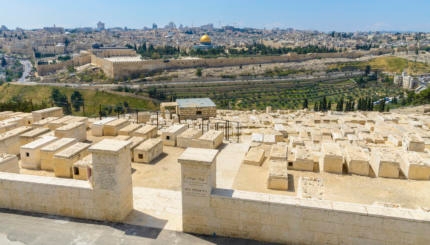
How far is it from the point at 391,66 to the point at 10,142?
77.9 meters

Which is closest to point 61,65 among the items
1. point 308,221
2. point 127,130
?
point 127,130

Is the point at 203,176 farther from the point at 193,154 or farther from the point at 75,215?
the point at 75,215

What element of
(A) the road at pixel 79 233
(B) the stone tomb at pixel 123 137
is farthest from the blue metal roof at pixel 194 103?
(A) the road at pixel 79 233

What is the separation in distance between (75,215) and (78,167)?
9.99 feet

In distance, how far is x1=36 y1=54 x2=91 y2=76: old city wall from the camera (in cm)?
7063

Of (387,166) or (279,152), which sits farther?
(279,152)

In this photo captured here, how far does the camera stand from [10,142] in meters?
10.7

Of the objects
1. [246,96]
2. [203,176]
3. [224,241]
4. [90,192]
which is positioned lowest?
[246,96]

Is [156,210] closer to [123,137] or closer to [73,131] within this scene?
[123,137]

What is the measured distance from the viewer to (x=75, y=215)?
19.6ft

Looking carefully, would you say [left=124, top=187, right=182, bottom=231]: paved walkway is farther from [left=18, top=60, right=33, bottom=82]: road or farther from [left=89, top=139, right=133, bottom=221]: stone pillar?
[left=18, top=60, right=33, bottom=82]: road

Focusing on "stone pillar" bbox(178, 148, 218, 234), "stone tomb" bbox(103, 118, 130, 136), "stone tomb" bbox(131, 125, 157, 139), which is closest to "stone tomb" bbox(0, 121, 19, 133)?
"stone tomb" bbox(103, 118, 130, 136)

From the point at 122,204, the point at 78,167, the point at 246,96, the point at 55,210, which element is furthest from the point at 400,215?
the point at 246,96

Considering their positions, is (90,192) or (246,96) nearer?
(90,192)
